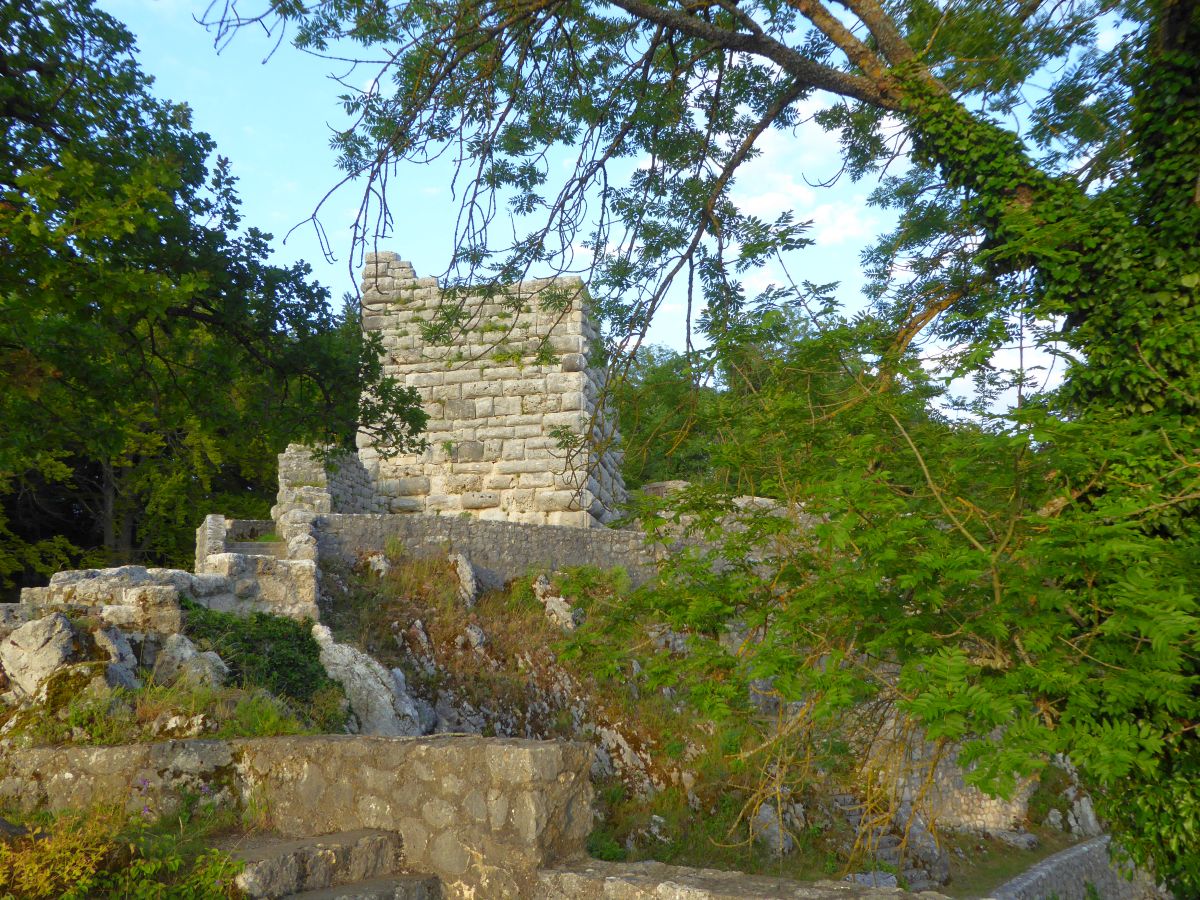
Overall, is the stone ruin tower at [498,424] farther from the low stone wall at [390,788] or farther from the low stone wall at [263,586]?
the low stone wall at [390,788]

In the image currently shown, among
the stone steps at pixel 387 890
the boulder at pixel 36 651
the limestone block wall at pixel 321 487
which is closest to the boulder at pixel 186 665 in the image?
the boulder at pixel 36 651

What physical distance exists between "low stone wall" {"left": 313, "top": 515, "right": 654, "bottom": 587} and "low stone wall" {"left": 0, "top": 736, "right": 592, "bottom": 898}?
19.6 ft

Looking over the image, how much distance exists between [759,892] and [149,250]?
7352mm

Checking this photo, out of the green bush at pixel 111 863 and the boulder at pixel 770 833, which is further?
the boulder at pixel 770 833

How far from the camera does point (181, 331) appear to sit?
347 inches

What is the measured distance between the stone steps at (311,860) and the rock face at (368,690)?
2828 millimetres

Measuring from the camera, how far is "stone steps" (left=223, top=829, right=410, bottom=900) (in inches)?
139

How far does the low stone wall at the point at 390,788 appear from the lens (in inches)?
142

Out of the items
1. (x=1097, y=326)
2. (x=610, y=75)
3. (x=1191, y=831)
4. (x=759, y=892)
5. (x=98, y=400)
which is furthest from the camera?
(x=98, y=400)

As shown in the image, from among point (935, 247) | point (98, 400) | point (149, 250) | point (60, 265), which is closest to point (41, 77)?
point (149, 250)

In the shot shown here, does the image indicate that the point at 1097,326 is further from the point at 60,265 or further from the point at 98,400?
the point at 98,400

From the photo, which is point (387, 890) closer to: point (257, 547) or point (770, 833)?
point (770, 833)

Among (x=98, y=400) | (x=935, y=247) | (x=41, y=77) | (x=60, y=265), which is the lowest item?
(x=98, y=400)

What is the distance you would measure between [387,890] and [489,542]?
8346mm
